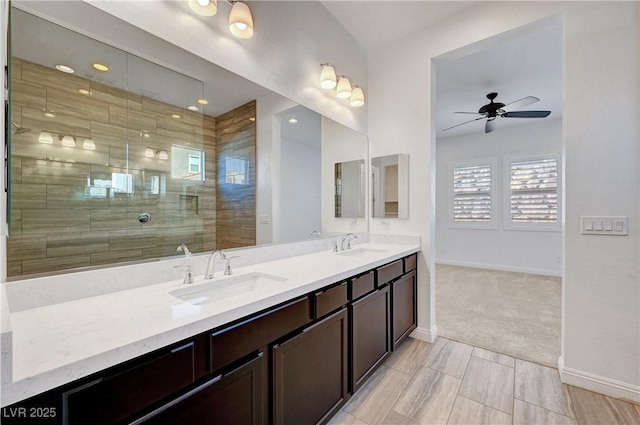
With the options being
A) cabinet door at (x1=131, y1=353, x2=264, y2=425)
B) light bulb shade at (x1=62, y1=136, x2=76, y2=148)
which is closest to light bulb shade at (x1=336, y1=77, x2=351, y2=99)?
light bulb shade at (x1=62, y1=136, x2=76, y2=148)

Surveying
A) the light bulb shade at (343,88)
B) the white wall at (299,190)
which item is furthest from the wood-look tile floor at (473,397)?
the light bulb shade at (343,88)

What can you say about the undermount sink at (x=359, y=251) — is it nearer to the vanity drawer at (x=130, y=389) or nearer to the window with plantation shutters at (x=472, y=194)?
the vanity drawer at (x=130, y=389)

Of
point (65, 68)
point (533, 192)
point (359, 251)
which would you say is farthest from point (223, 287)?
point (533, 192)

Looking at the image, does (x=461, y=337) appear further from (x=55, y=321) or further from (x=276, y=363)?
(x=55, y=321)

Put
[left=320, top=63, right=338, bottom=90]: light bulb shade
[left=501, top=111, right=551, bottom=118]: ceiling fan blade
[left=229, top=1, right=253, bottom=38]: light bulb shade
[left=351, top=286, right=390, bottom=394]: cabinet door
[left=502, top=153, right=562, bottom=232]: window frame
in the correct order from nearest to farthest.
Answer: [left=229, top=1, right=253, bottom=38]: light bulb shade → [left=351, top=286, right=390, bottom=394]: cabinet door → [left=320, top=63, right=338, bottom=90]: light bulb shade → [left=501, top=111, right=551, bottom=118]: ceiling fan blade → [left=502, top=153, right=562, bottom=232]: window frame

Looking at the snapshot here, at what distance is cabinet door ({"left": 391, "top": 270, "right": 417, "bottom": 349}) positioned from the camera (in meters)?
2.17

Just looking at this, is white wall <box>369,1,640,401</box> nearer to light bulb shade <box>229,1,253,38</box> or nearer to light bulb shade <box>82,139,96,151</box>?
light bulb shade <box>229,1,253,38</box>

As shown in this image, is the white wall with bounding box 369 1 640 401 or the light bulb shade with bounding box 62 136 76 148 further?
the white wall with bounding box 369 1 640 401

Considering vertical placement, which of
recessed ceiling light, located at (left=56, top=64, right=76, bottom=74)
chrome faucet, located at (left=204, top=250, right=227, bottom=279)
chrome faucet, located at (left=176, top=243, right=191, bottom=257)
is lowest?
chrome faucet, located at (left=204, top=250, right=227, bottom=279)

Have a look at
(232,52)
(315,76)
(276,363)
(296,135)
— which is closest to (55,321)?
(276,363)

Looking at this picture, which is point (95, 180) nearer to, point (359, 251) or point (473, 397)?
point (359, 251)

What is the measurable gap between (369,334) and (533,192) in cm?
488

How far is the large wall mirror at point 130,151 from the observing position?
41.0 inches

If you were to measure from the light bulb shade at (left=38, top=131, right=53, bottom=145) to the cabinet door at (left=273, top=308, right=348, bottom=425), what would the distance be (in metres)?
1.26
